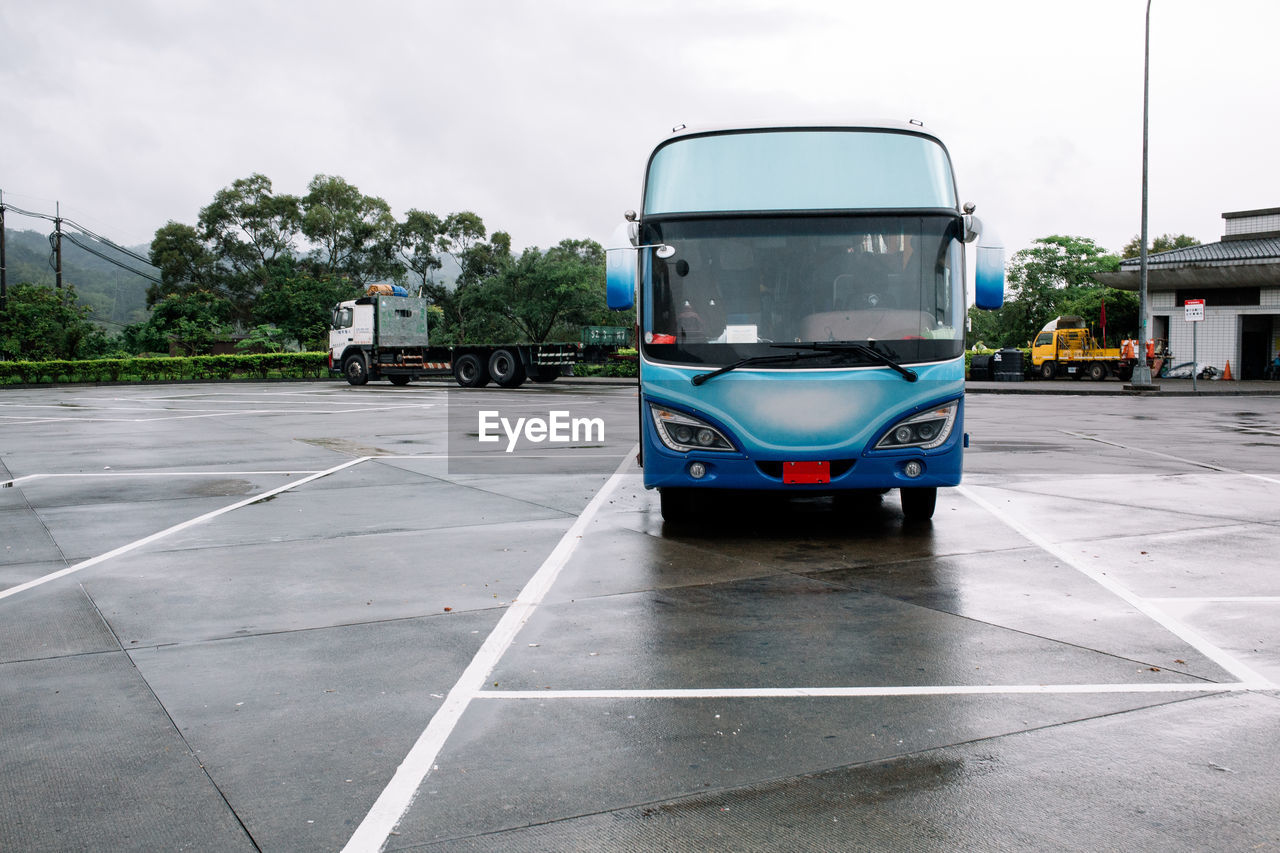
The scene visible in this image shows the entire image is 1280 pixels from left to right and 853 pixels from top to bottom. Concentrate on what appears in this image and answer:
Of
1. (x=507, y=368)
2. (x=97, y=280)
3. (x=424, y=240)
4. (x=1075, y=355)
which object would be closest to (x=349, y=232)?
(x=424, y=240)

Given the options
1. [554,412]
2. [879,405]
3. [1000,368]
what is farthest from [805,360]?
[1000,368]

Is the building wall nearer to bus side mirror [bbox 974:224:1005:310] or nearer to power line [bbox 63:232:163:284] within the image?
bus side mirror [bbox 974:224:1005:310]

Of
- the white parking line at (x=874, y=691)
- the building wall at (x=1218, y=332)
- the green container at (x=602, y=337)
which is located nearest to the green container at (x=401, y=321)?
the green container at (x=602, y=337)

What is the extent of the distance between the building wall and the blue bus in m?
38.7

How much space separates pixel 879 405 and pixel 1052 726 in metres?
3.87

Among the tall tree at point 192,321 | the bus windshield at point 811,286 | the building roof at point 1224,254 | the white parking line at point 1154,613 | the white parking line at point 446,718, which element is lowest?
the white parking line at point 446,718

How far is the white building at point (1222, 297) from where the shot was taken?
40281mm

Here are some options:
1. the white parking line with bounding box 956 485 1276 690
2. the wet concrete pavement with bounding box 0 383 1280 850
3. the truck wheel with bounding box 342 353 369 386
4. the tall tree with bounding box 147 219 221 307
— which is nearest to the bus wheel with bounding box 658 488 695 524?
the wet concrete pavement with bounding box 0 383 1280 850

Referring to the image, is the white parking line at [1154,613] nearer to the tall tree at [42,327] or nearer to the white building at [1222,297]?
the white building at [1222,297]

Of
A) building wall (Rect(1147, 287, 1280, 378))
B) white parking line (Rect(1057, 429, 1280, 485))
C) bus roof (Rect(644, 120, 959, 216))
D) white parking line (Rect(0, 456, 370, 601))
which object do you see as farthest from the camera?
building wall (Rect(1147, 287, 1280, 378))

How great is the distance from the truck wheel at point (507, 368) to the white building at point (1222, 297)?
24158 mm

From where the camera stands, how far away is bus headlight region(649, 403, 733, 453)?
7.80m

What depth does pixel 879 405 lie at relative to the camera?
25.1 feet

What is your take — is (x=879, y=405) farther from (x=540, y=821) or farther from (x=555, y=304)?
(x=555, y=304)
